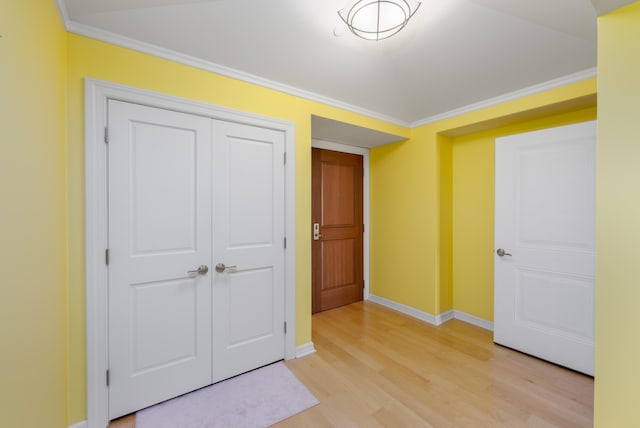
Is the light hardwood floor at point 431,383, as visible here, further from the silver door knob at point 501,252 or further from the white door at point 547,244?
the silver door knob at point 501,252

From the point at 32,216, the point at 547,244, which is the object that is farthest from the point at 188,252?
the point at 547,244

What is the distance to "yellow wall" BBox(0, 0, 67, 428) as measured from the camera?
2.88ft

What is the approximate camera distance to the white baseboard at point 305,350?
2312 millimetres

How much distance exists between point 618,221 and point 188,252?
2.36 m

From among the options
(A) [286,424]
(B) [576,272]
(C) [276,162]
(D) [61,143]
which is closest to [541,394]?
(B) [576,272]

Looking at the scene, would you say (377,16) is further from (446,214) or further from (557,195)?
(446,214)

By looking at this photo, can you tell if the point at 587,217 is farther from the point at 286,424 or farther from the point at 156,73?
the point at 156,73

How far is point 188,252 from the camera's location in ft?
6.04

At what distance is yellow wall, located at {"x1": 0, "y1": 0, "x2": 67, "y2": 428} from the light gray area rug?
1.70ft

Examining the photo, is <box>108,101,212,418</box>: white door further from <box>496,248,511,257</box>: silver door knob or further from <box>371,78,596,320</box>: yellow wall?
<box>496,248,511,257</box>: silver door knob

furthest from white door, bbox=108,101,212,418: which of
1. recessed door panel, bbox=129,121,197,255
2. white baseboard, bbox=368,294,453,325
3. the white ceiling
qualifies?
white baseboard, bbox=368,294,453,325

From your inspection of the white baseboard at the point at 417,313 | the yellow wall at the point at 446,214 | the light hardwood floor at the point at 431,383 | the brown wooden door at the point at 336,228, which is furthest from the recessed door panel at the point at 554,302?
the brown wooden door at the point at 336,228

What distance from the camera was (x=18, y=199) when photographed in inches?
37.7

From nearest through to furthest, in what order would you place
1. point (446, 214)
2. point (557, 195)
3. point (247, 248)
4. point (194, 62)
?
point (194, 62)
point (247, 248)
point (557, 195)
point (446, 214)
